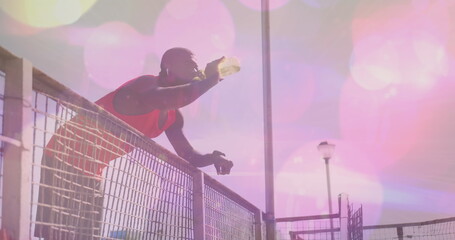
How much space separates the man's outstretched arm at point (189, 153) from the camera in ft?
16.2

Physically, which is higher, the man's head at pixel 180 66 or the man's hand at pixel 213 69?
the man's head at pixel 180 66

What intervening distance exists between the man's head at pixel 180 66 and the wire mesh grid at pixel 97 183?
1.20 metres

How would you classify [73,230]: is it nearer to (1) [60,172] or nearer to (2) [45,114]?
(1) [60,172]

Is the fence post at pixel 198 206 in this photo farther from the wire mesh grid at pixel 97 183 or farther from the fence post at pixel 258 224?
the fence post at pixel 258 224

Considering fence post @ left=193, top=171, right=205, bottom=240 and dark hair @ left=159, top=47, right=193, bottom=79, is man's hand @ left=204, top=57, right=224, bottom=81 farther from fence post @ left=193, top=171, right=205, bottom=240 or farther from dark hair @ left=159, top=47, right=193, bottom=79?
fence post @ left=193, top=171, right=205, bottom=240

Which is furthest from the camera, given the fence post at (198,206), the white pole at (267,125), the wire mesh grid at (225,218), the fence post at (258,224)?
the white pole at (267,125)

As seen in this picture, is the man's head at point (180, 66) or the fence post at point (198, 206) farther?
the man's head at point (180, 66)

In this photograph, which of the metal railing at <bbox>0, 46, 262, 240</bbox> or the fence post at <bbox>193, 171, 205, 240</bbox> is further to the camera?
the fence post at <bbox>193, 171, 205, 240</bbox>

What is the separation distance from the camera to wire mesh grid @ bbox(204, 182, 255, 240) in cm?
486

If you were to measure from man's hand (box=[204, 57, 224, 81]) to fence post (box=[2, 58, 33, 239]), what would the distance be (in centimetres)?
227

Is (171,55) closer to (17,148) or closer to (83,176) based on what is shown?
(83,176)

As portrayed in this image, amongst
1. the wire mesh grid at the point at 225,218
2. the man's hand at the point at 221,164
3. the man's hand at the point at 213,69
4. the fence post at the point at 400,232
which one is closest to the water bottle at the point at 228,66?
the man's hand at the point at 213,69

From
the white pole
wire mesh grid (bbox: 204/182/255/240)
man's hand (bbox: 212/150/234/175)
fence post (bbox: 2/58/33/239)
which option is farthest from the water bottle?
the white pole

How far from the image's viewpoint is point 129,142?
137 inches
